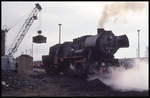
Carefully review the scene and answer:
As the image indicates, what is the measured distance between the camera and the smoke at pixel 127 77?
2196cm

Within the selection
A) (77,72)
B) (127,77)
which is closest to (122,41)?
(127,77)

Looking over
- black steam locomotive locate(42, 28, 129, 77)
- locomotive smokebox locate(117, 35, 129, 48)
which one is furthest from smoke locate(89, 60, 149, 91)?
locomotive smokebox locate(117, 35, 129, 48)

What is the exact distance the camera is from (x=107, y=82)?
937 inches

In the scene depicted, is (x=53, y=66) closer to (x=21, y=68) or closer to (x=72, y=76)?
(x=72, y=76)

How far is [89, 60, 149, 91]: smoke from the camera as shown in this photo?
21959 mm

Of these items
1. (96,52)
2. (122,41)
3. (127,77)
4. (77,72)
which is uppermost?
(122,41)

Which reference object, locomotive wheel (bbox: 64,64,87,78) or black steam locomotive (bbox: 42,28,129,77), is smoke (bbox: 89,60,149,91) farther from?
locomotive wheel (bbox: 64,64,87,78)

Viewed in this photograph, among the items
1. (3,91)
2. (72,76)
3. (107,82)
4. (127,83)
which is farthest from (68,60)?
(3,91)

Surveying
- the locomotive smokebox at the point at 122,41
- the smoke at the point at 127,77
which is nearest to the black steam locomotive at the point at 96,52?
the locomotive smokebox at the point at 122,41

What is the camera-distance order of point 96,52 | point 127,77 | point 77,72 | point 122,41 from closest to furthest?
point 127,77 → point 122,41 → point 96,52 → point 77,72

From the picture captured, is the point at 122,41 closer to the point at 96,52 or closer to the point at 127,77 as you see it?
the point at 96,52

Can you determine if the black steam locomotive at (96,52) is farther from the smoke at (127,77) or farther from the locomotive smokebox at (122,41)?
the smoke at (127,77)

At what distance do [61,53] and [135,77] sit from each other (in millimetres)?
9727

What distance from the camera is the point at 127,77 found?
23.4m
